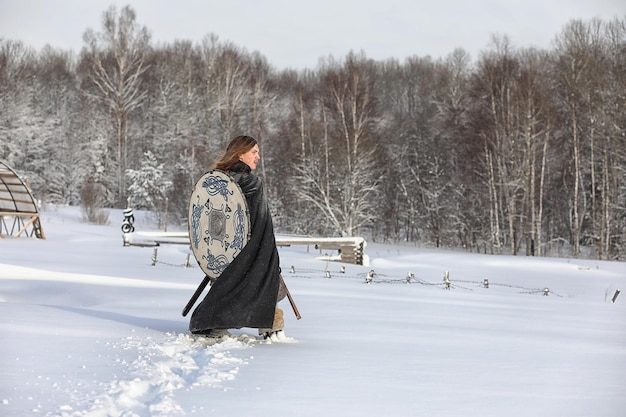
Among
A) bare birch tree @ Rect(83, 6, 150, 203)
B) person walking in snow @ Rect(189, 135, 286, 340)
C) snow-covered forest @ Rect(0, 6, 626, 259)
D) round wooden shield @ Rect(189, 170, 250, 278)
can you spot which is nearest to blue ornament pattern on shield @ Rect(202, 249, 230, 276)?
round wooden shield @ Rect(189, 170, 250, 278)

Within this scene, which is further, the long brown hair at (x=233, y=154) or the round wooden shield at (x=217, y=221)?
the long brown hair at (x=233, y=154)

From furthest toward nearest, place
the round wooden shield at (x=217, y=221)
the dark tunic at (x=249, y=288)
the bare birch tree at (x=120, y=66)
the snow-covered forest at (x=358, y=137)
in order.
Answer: the bare birch tree at (x=120, y=66) → the snow-covered forest at (x=358, y=137) → the round wooden shield at (x=217, y=221) → the dark tunic at (x=249, y=288)

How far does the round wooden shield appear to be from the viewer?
5203 mm

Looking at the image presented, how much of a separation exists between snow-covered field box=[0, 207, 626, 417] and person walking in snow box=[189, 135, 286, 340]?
0.18 m

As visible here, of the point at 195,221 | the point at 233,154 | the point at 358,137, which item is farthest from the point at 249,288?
the point at 358,137

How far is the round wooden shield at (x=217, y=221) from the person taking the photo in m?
5.20

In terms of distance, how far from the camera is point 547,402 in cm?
358

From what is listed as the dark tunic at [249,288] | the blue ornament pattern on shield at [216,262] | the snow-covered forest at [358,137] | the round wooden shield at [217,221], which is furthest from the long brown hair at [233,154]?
the snow-covered forest at [358,137]

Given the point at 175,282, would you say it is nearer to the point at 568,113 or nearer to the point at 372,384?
the point at 372,384

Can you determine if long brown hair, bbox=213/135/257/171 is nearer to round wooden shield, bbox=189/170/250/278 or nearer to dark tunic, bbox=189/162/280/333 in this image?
round wooden shield, bbox=189/170/250/278

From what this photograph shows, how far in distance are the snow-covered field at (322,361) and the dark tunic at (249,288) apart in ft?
0.62

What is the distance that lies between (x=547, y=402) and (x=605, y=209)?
2409cm

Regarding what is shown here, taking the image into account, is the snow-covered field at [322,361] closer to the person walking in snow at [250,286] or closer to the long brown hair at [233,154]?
the person walking in snow at [250,286]

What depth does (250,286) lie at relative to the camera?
5.13 metres
